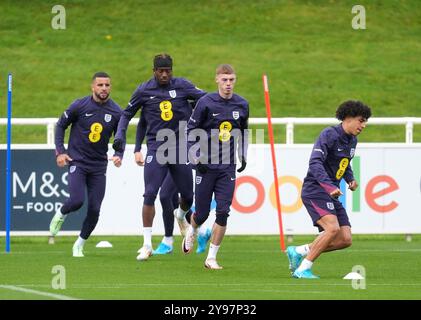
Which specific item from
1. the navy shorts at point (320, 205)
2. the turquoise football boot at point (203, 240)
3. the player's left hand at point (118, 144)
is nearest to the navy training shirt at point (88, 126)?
the player's left hand at point (118, 144)

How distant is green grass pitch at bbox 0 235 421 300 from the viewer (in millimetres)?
12758

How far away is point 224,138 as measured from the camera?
15.8 meters

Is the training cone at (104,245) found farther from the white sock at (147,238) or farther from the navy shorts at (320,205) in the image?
the navy shorts at (320,205)

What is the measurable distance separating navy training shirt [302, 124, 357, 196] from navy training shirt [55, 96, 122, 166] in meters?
3.69

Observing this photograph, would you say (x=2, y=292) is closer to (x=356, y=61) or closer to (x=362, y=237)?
(x=362, y=237)

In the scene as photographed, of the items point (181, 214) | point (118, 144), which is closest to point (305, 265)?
point (118, 144)

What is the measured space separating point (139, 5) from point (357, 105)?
24.2m

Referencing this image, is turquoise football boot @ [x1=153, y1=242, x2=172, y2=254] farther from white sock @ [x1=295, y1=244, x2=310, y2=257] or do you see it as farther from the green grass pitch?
white sock @ [x1=295, y1=244, x2=310, y2=257]

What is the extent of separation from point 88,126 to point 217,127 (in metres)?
2.31

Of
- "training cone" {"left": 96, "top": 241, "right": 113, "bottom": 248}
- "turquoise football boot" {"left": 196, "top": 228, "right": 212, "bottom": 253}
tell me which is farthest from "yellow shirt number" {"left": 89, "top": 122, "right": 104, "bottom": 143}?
"training cone" {"left": 96, "top": 241, "right": 113, "bottom": 248}

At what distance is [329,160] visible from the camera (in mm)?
14516

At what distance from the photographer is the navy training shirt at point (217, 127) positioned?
1569cm

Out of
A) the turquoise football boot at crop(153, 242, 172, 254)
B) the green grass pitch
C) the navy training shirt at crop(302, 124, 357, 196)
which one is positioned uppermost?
the navy training shirt at crop(302, 124, 357, 196)
